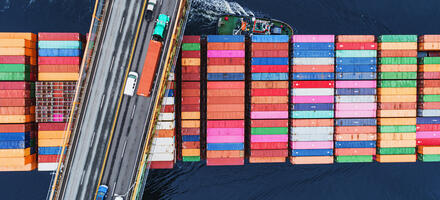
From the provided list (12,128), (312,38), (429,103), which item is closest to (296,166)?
(312,38)

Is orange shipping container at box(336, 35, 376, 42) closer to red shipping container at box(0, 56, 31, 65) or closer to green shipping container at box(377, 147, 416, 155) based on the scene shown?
green shipping container at box(377, 147, 416, 155)

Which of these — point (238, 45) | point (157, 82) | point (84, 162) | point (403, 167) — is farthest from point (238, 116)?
point (403, 167)

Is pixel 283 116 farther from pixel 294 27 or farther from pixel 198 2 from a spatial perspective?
pixel 198 2

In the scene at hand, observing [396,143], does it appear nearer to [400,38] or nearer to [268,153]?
[400,38]

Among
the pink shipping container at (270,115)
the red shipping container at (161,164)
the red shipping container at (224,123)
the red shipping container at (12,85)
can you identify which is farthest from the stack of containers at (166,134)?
the red shipping container at (12,85)

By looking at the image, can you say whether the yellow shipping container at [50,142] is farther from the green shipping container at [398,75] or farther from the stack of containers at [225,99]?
the green shipping container at [398,75]
